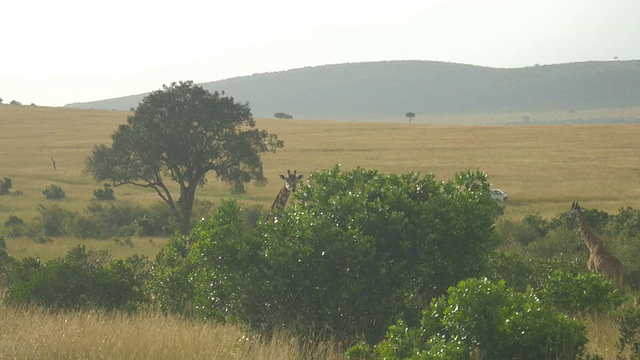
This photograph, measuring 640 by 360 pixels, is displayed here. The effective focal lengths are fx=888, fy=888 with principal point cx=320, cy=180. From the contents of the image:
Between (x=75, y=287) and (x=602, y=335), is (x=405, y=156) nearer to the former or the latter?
(x=75, y=287)

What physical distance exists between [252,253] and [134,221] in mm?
31362

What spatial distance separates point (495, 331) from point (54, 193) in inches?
1771

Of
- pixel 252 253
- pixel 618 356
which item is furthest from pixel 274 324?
pixel 618 356

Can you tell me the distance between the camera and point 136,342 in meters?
8.34

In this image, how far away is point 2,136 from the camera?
80.9m

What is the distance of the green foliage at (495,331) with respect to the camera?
7547mm

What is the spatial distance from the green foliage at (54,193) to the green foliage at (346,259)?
4089 centimetres

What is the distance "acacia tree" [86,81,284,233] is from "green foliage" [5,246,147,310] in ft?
78.8

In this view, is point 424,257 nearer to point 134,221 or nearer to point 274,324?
point 274,324

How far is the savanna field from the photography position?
335 inches

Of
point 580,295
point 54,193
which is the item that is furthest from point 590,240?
point 54,193

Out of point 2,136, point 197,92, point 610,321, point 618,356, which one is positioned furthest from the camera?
point 2,136

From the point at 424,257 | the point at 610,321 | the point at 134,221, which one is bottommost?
the point at 134,221

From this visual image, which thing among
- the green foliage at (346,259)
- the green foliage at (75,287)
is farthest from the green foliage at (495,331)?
the green foliage at (75,287)
